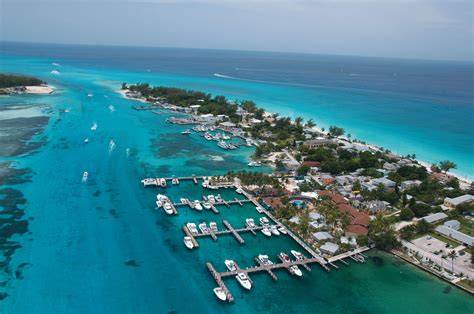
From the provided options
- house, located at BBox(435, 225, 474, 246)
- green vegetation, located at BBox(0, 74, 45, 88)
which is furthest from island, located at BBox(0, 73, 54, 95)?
house, located at BBox(435, 225, 474, 246)

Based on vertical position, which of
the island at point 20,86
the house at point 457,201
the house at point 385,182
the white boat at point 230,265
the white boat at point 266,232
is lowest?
the white boat at point 230,265

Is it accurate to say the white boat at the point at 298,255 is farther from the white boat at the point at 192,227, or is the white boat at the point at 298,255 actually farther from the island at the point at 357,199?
the white boat at the point at 192,227

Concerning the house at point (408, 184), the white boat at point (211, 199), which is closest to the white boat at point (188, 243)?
the white boat at point (211, 199)

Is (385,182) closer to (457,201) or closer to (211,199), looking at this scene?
(457,201)

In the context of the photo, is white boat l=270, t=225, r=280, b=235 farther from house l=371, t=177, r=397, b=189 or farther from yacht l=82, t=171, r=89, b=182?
yacht l=82, t=171, r=89, b=182

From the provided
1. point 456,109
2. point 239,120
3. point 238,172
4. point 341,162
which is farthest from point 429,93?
point 238,172

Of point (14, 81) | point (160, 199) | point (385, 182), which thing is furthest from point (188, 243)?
point (14, 81)
